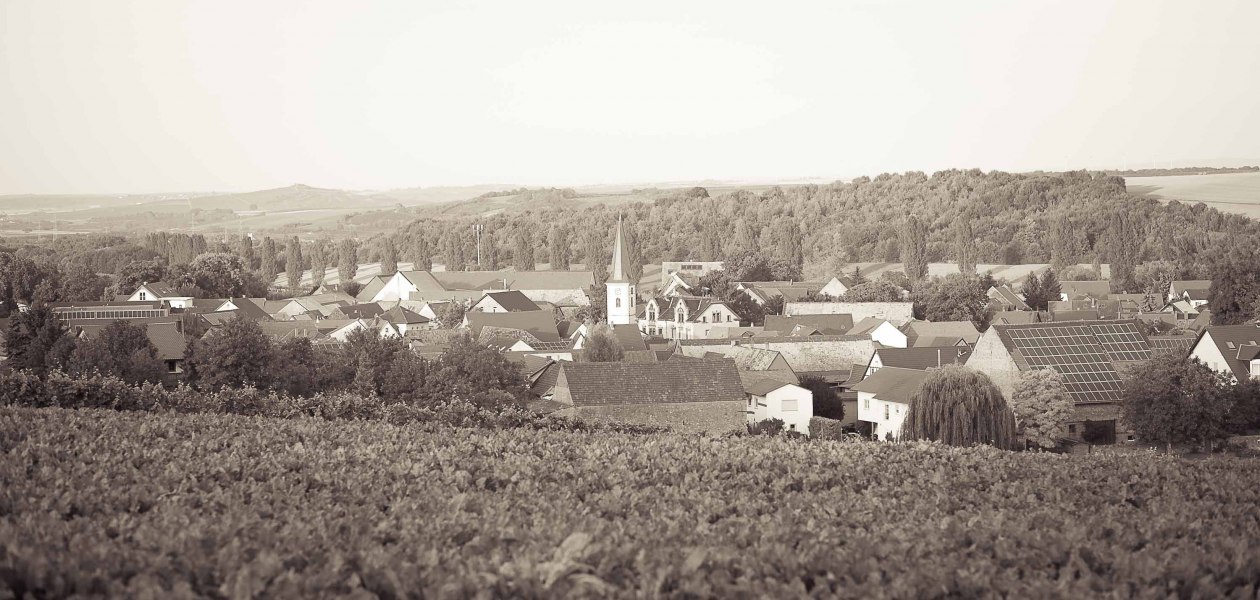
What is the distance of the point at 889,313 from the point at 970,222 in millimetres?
71903

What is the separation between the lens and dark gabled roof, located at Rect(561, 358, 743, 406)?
2909 cm

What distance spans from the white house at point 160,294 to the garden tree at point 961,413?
64.5 m

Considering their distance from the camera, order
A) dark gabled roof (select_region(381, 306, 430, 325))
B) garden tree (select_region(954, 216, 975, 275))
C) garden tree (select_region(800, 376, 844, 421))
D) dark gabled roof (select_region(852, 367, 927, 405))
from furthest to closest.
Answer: garden tree (select_region(954, 216, 975, 275)), dark gabled roof (select_region(381, 306, 430, 325)), garden tree (select_region(800, 376, 844, 421)), dark gabled roof (select_region(852, 367, 927, 405))

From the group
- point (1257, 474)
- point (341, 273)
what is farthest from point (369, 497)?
point (341, 273)

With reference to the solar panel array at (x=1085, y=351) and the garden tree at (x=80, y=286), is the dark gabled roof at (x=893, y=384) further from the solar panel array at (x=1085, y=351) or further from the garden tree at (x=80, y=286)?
the garden tree at (x=80, y=286)

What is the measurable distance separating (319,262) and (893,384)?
117 meters

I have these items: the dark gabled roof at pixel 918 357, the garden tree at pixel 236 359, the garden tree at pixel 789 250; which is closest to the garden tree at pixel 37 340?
the garden tree at pixel 236 359

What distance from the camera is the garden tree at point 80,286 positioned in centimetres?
8475

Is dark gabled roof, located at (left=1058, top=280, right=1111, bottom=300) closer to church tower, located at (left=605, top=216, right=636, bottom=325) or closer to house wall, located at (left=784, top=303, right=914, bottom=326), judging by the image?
house wall, located at (left=784, top=303, right=914, bottom=326)

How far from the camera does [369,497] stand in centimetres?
934

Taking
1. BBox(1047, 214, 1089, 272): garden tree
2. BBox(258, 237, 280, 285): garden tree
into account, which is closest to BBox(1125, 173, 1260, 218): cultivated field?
BBox(1047, 214, 1089, 272): garden tree

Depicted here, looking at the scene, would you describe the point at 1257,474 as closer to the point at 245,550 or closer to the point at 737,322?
the point at 245,550

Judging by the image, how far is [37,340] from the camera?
137 ft

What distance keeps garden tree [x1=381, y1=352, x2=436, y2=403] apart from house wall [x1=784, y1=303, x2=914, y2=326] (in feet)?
138
